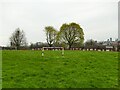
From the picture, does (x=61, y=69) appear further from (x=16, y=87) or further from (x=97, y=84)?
(x=16, y=87)

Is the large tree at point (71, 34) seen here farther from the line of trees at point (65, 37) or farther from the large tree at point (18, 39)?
the large tree at point (18, 39)

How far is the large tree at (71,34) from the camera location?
293ft

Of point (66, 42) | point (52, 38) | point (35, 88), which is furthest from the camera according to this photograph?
point (52, 38)

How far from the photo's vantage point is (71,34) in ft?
297

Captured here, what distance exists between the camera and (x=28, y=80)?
47.0ft

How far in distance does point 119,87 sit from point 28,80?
15.2 feet

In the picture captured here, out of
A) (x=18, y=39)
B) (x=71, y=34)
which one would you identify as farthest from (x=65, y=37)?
(x=18, y=39)

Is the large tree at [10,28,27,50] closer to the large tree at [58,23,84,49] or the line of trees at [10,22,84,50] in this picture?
the line of trees at [10,22,84,50]

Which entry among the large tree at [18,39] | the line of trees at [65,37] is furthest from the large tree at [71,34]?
the large tree at [18,39]

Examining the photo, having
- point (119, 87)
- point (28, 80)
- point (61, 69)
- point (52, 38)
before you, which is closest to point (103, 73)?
point (61, 69)

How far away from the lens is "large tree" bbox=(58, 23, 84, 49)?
293 feet

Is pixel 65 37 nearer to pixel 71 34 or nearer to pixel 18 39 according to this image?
pixel 71 34

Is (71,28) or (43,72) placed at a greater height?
(71,28)

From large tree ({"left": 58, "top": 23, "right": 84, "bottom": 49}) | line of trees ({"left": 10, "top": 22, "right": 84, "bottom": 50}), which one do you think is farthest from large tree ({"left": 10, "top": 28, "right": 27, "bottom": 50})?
large tree ({"left": 58, "top": 23, "right": 84, "bottom": 49})
